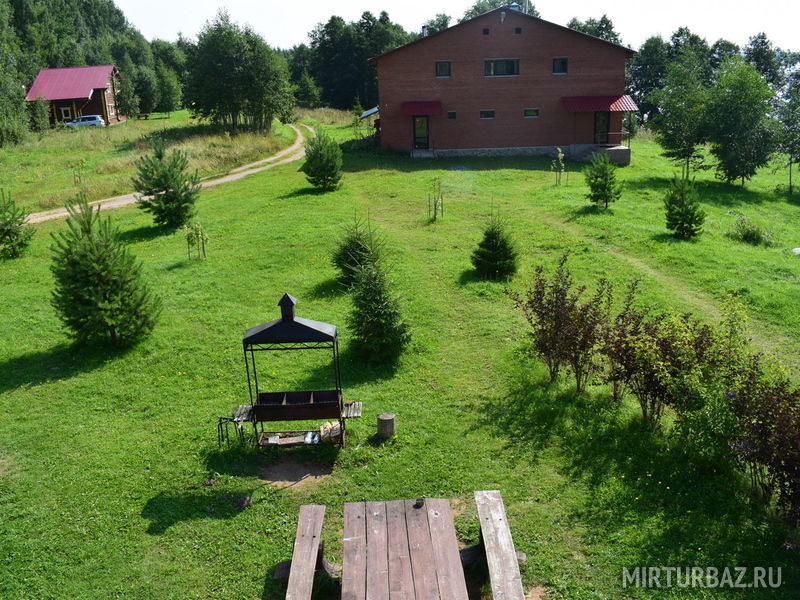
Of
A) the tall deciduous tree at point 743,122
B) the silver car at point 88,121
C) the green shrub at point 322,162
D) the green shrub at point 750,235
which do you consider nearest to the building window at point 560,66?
the tall deciduous tree at point 743,122

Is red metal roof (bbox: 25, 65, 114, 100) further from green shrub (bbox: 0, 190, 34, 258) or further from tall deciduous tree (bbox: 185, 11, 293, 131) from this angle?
green shrub (bbox: 0, 190, 34, 258)

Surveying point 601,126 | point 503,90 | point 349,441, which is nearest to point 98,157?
point 503,90

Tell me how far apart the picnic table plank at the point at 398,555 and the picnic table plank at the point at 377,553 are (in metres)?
0.05

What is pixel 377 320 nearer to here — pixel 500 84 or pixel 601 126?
pixel 500 84

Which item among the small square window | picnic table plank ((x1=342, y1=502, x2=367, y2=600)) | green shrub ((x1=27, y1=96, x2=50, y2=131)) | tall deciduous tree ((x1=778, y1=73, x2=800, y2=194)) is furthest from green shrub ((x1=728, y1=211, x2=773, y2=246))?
green shrub ((x1=27, y1=96, x2=50, y2=131))

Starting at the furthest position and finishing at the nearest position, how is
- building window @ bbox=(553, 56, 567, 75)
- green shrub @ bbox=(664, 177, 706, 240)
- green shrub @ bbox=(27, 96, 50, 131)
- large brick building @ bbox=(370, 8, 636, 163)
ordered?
1. green shrub @ bbox=(27, 96, 50, 131)
2. building window @ bbox=(553, 56, 567, 75)
3. large brick building @ bbox=(370, 8, 636, 163)
4. green shrub @ bbox=(664, 177, 706, 240)

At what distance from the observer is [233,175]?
1373 inches

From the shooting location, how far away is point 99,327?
526 inches

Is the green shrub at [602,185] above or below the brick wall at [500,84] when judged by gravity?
below

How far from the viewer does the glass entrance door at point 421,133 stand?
37900 millimetres

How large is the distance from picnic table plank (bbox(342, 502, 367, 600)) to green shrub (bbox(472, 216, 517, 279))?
11.1m

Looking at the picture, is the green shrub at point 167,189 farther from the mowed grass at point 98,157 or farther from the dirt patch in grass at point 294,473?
the dirt patch in grass at point 294,473

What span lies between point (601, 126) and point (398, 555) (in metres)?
36.1

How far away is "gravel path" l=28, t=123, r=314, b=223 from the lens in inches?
1070
